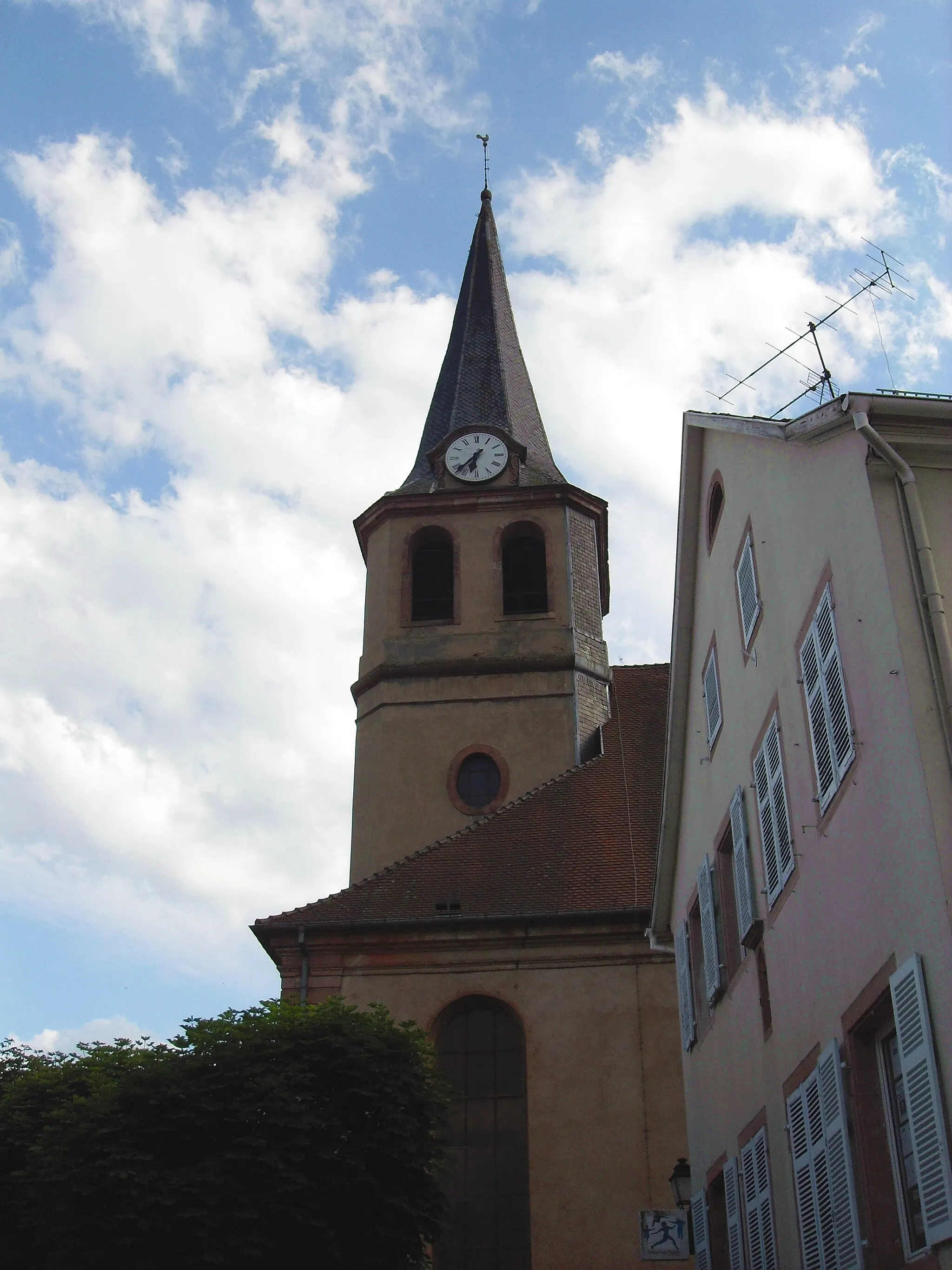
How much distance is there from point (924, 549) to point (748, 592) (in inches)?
129

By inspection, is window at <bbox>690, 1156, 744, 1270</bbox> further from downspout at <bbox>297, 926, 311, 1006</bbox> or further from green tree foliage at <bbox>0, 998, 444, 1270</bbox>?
downspout at <bbox>297, 926, 311, 1006</bbox>

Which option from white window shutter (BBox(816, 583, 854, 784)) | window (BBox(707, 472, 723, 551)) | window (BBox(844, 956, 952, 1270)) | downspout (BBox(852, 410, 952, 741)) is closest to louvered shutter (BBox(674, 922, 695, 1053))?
window (BBox(707, 472, 723, 551))

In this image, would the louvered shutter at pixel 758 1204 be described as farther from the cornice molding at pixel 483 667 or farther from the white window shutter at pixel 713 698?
the cornice molding at pixel 483 667

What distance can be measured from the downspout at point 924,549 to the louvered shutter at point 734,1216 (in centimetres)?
555

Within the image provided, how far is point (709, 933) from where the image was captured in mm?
12172

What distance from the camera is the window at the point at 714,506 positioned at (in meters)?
12.1

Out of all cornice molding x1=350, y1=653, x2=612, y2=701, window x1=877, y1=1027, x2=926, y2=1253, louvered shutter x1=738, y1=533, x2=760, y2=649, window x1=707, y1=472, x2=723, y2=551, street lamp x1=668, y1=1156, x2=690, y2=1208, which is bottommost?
window x1=877, y1=1027, x2=926, y2=1253

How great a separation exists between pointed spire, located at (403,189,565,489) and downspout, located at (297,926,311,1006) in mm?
12090

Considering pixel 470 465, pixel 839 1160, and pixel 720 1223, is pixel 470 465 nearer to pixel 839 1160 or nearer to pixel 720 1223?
pixel 720 1223

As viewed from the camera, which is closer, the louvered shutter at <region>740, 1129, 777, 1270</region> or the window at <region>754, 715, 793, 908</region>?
the window at <region>754, 715, 793, 908</region>

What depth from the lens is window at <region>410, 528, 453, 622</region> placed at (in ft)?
87.0

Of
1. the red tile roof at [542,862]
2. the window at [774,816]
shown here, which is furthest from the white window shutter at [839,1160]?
the red tile roof at [542,862]

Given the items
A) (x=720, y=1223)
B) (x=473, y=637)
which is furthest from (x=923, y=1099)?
(x=473, y=637)

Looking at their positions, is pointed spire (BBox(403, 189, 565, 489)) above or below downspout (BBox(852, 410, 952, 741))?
above
